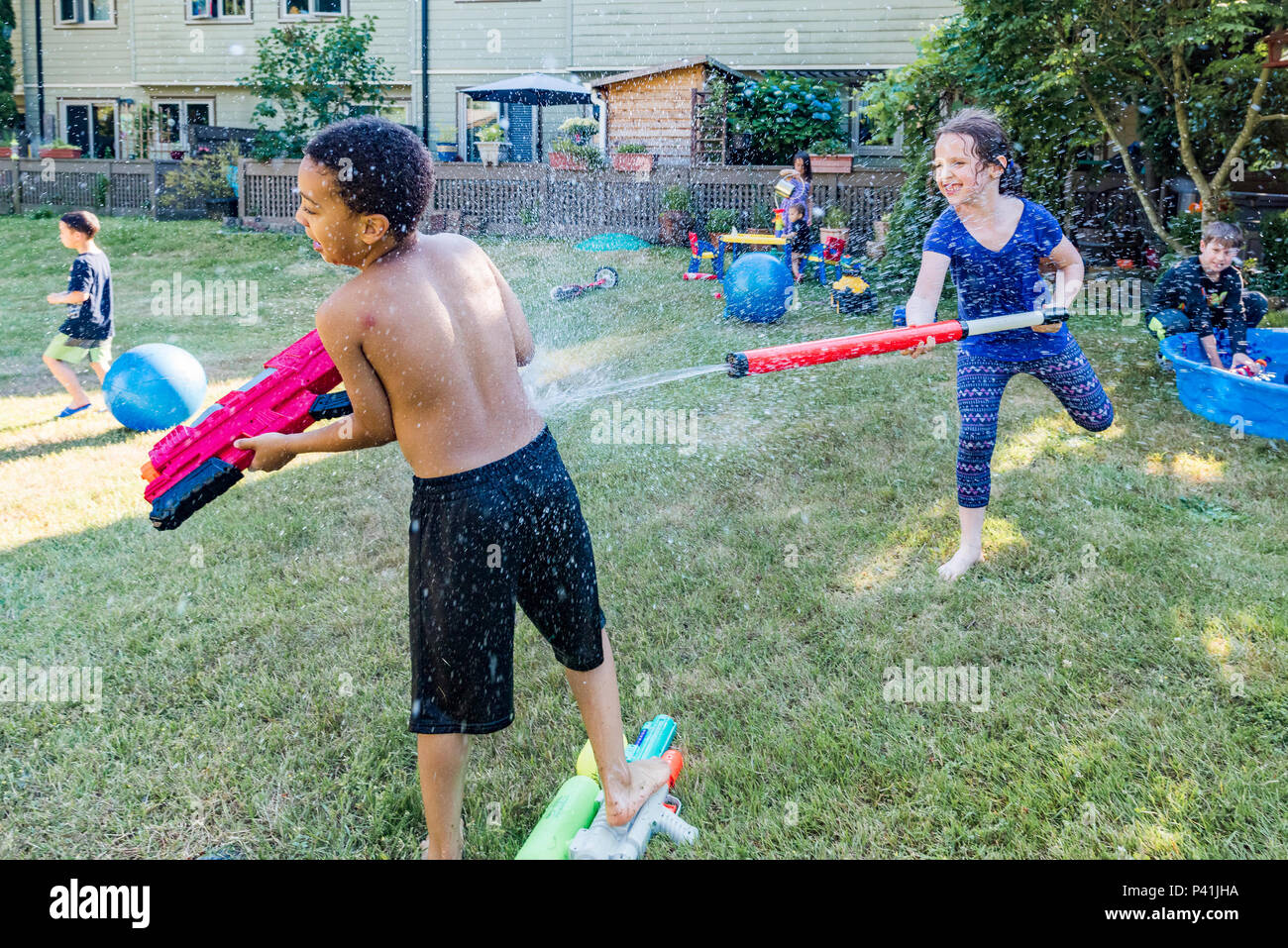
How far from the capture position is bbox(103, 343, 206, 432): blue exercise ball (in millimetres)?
6195

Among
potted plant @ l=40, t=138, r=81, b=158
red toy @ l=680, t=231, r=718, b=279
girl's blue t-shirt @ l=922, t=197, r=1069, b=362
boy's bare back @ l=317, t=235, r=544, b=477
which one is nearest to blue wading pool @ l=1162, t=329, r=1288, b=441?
girl's blue t-shirt @ l=922, t=197, r=1069, b=362

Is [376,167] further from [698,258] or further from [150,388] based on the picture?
[698,258]

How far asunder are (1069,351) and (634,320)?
5.77 metres

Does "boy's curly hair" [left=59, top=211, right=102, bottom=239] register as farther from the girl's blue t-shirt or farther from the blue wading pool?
the blue wading pool

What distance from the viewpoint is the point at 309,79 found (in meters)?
16.7

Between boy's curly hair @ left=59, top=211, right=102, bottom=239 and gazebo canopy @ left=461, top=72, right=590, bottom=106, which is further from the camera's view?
gazebo canopy @ left=461, top=72, right=590, bottom=106

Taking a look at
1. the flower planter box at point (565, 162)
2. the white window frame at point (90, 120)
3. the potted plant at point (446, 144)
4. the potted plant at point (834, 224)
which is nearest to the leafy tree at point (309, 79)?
the potted plant at point (446, 144)

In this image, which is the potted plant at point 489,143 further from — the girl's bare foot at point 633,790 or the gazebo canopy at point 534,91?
the girl's bare foot at point 633,790

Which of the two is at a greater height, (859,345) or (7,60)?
(7,60)

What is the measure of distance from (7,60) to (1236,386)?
25.3m

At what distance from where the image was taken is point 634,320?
30.7ft

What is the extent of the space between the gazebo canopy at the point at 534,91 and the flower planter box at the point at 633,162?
2158 millimetres

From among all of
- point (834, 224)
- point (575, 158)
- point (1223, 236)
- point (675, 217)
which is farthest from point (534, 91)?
point (1223, 236)

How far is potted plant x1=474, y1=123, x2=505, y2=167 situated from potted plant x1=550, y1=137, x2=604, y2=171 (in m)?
1.37
